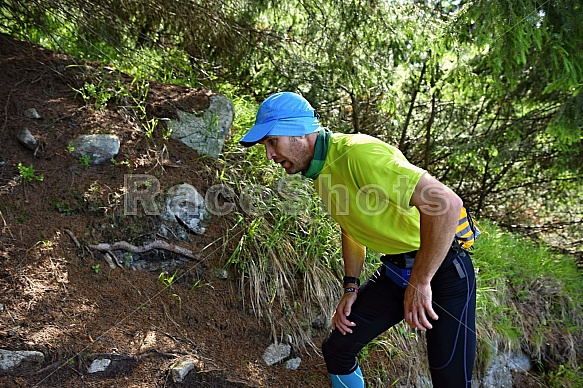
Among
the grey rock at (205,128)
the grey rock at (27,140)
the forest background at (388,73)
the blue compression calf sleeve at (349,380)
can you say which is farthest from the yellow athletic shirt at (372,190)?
the grey rock at (27,140)

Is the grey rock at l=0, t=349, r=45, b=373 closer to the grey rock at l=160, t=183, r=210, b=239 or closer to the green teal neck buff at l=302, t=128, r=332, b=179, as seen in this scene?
the grey rock at l=160, t=183, r=210, b=239

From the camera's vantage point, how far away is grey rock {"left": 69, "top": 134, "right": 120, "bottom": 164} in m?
4.23

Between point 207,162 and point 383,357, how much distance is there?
2087mm

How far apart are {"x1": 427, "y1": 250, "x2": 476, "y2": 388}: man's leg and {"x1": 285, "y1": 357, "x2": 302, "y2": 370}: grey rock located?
1239mm

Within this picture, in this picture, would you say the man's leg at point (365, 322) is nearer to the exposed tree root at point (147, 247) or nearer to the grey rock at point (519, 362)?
the exposed tree root at point (147, 247)

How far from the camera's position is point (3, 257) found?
3443 mm

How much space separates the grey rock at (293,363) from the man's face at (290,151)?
1643 millimetres

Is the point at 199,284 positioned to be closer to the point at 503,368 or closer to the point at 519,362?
the point at 503,368

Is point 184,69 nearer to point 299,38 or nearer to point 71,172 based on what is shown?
point 299,38

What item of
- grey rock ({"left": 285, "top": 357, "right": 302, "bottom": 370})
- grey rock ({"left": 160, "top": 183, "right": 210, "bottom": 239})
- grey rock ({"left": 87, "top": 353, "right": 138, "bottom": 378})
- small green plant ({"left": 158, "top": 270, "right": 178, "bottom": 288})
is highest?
grey rock ({"left": 160, "top": 183, "right": 210, "bottom": 239})

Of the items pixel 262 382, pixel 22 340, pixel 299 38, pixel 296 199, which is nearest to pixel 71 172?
pixel 22 340

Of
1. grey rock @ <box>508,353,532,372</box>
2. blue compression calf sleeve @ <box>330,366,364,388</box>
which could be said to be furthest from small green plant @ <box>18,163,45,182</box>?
grey rock @ <box>508,353,532,372</box>

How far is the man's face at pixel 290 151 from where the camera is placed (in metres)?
2.50

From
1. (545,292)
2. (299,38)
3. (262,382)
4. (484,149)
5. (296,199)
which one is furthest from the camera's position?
(484,149)
